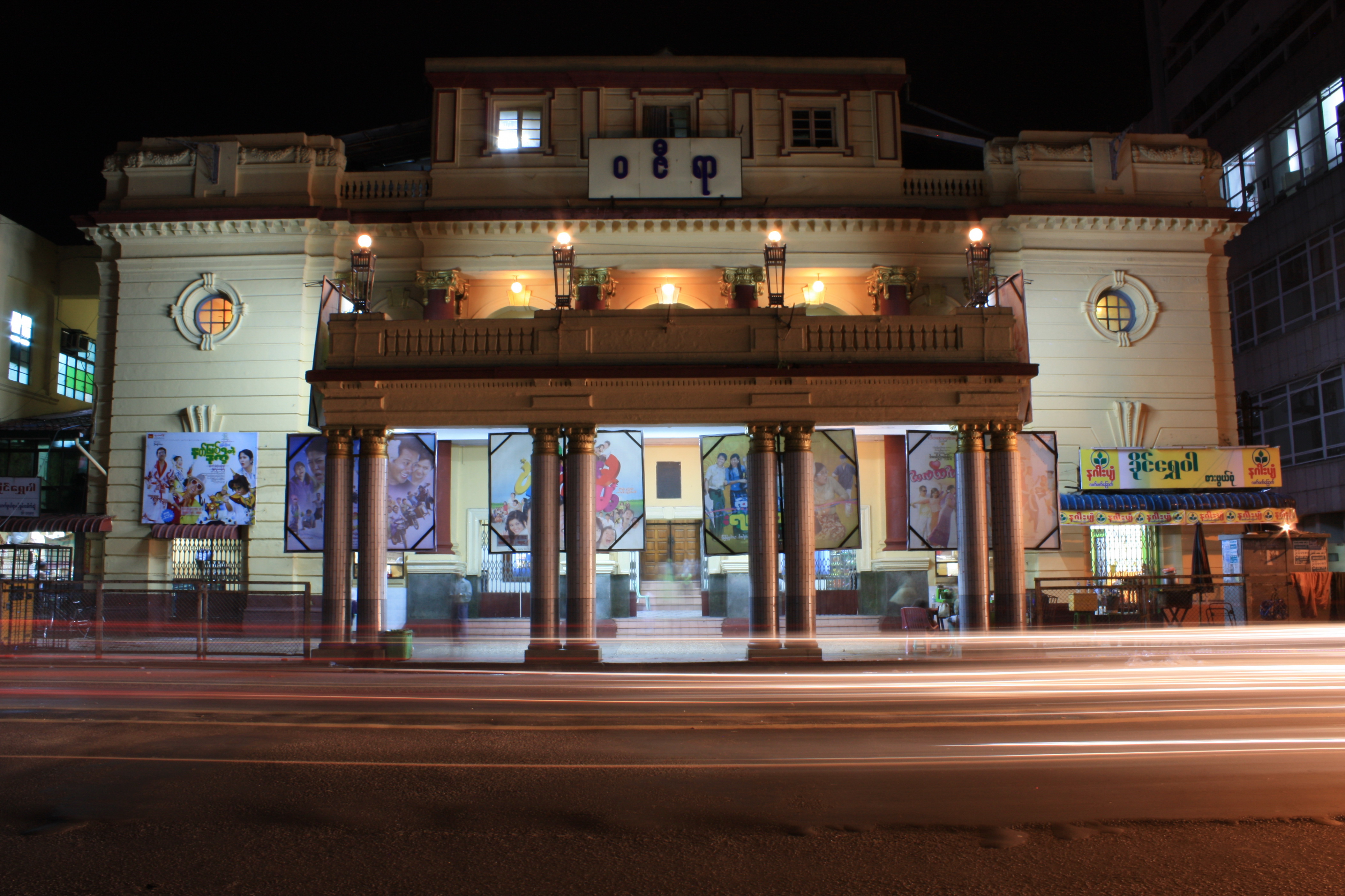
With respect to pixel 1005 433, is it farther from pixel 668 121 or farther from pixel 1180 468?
pixel 668 121

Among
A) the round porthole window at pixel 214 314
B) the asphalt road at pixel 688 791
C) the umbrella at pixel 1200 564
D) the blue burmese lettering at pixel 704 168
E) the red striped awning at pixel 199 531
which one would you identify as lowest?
the asphalt road at pixel 688 791

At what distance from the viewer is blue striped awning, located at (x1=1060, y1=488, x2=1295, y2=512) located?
27047 millimetres

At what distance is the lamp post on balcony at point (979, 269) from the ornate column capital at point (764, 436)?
645 centimetres

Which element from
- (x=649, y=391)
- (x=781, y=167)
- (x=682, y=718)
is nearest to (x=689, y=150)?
(x=781, y=167)

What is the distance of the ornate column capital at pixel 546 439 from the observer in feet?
70.8

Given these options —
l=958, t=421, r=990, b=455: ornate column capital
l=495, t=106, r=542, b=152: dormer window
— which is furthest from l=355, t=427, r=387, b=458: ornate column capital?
l=495, t=106, r=542, b=152: dormer window

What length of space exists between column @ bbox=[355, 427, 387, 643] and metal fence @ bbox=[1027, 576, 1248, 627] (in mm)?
15195

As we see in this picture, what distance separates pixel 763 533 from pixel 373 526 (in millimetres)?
9184

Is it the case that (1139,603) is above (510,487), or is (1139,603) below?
below

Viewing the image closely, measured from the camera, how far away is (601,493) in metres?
22.4

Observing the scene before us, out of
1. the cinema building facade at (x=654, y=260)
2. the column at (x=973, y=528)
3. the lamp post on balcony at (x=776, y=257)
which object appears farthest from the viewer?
the cinema building facade at (x=654, y=260)

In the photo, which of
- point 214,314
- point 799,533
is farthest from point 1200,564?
point 214,314

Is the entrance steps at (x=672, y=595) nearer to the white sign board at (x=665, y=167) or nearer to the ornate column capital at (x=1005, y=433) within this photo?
the ornate column capital at (x=1005, y=433)

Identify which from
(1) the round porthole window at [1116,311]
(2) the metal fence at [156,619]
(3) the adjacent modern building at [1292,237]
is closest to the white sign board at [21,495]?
(2) the metal fence at [156,619]
